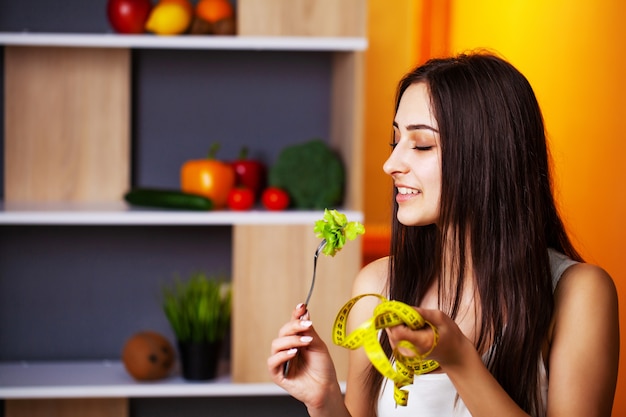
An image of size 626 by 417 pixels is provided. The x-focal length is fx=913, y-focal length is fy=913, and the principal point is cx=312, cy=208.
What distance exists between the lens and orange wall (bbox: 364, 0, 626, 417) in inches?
108

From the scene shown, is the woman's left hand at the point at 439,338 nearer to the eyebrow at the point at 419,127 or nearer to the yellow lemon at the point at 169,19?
the eyebrow at the point at 419,127

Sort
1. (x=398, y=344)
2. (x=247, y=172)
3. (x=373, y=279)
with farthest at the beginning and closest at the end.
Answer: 1. (x=247, y=172)
2. (x=373, y=279)
3. (x=398, y=344)

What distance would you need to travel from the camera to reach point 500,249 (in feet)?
5.46

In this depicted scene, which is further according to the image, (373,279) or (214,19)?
(214,19)

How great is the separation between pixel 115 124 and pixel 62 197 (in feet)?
1.03

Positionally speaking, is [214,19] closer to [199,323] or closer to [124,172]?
[124,172]

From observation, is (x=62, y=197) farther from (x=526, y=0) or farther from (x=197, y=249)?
(x=526, y=0)

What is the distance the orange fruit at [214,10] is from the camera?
2982mm

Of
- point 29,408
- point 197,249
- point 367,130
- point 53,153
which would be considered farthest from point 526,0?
point 29,408

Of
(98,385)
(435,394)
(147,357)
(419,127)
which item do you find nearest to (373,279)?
(435,394)

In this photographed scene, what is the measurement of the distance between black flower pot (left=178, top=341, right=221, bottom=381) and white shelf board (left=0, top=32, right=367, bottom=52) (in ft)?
3.16

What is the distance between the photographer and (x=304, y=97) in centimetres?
329

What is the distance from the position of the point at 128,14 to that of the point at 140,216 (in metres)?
0.66

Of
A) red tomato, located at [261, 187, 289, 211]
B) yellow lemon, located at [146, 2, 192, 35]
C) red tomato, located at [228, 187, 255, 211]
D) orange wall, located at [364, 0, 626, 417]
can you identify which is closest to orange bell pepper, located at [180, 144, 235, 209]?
red tomato, located at [228, 187, 255, 211]
